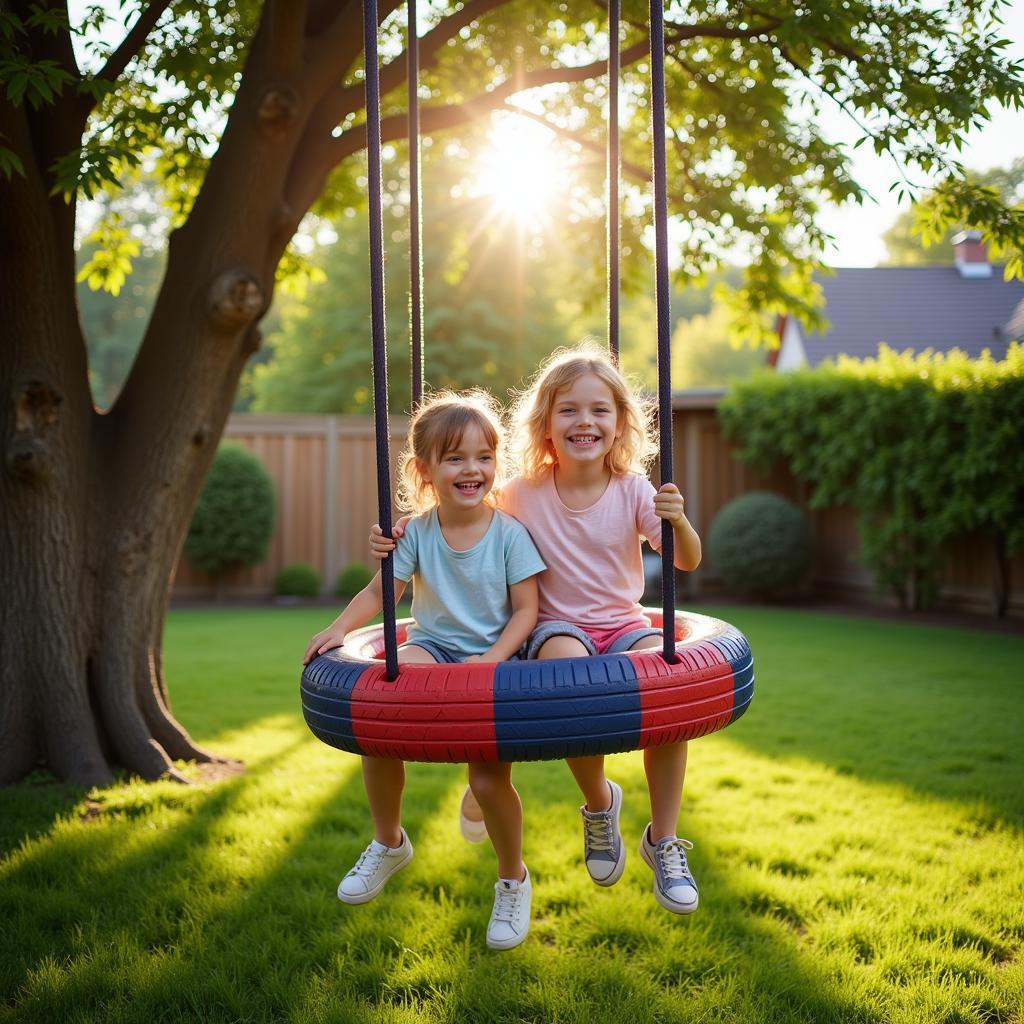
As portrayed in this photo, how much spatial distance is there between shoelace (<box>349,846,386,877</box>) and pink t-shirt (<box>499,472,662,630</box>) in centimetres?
71

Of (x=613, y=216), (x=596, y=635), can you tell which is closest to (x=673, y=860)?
(x=596, y=635)

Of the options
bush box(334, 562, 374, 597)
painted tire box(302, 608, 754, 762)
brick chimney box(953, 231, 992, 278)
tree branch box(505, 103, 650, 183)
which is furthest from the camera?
brick chimney box(953, 231, 992, 278)

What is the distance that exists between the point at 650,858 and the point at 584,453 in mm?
1030

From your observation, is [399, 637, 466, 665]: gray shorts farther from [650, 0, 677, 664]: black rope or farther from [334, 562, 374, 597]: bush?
[334, 562, 374, 597]: bush

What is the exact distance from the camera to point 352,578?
37.6 feet

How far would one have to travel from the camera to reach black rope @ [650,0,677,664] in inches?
79.5

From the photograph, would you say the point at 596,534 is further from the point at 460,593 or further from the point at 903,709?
the point at 903,709

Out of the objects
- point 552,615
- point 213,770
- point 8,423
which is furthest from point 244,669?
point 552,615

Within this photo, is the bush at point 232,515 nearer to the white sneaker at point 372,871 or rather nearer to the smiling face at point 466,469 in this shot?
the white sneaker at point 372,871

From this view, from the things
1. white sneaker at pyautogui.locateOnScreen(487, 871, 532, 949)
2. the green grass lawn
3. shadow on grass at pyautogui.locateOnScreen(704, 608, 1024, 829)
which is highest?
white sneaker at pyautogui.locateOnScreen(487, 871, 532, 949)

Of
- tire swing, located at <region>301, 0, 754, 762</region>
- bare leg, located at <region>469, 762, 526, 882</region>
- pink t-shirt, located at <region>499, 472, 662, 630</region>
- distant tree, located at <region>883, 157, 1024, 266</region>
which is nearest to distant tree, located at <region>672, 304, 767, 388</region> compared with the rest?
distant tree, located at <region>883, 157, 1024, 266</region>

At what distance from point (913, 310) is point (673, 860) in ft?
50.2

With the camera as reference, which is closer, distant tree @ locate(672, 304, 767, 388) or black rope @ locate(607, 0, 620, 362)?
black rope @ locate(607, 0, 620, 362)

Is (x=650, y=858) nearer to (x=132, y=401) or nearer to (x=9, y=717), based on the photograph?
(x=9, y=717)
